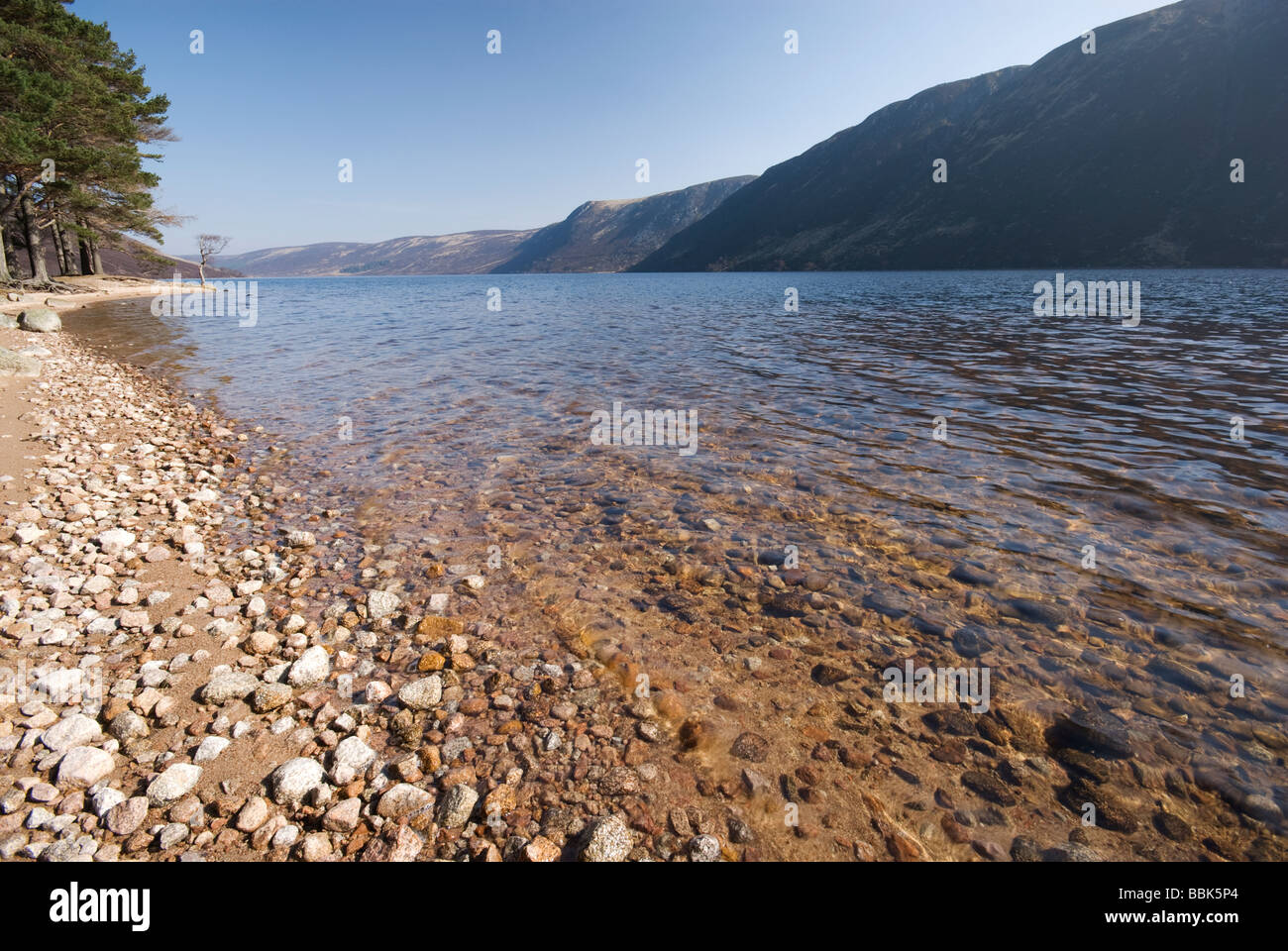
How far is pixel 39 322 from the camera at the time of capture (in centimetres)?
2709

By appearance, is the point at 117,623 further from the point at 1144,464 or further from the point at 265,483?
the point at 1144,464

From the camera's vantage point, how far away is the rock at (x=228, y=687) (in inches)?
174

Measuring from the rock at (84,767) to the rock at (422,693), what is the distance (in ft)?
5.95

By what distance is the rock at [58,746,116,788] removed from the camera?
3.51 metres

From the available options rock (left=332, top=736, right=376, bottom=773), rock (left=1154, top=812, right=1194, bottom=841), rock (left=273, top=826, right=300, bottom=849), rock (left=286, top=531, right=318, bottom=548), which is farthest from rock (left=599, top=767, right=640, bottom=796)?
rock (left=286, top=531, right=318, bottom=548)

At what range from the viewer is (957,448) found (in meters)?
11.3

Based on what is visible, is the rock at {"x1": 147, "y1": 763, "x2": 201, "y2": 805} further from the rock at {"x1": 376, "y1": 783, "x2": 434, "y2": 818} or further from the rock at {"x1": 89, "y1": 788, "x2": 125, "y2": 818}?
the rock at {"x1": 376, "y1": 783, "x2": 434, "y2": 818}

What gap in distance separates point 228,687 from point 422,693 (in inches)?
60.3

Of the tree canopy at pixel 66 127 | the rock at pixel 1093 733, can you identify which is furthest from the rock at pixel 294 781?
the tree canopy at pixel 66 127

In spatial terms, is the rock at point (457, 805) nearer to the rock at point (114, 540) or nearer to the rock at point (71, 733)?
the rock at point (71, 733)

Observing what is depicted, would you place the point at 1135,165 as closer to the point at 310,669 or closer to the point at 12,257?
the point at 310,669

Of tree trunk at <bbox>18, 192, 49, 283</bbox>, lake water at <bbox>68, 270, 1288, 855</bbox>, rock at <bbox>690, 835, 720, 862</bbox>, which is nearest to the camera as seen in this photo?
rock at <bbox>690, 835, 720, 862</bbox>

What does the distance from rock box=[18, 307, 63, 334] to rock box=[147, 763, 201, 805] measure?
1426 inches

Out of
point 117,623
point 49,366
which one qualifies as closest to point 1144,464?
point 117,623
